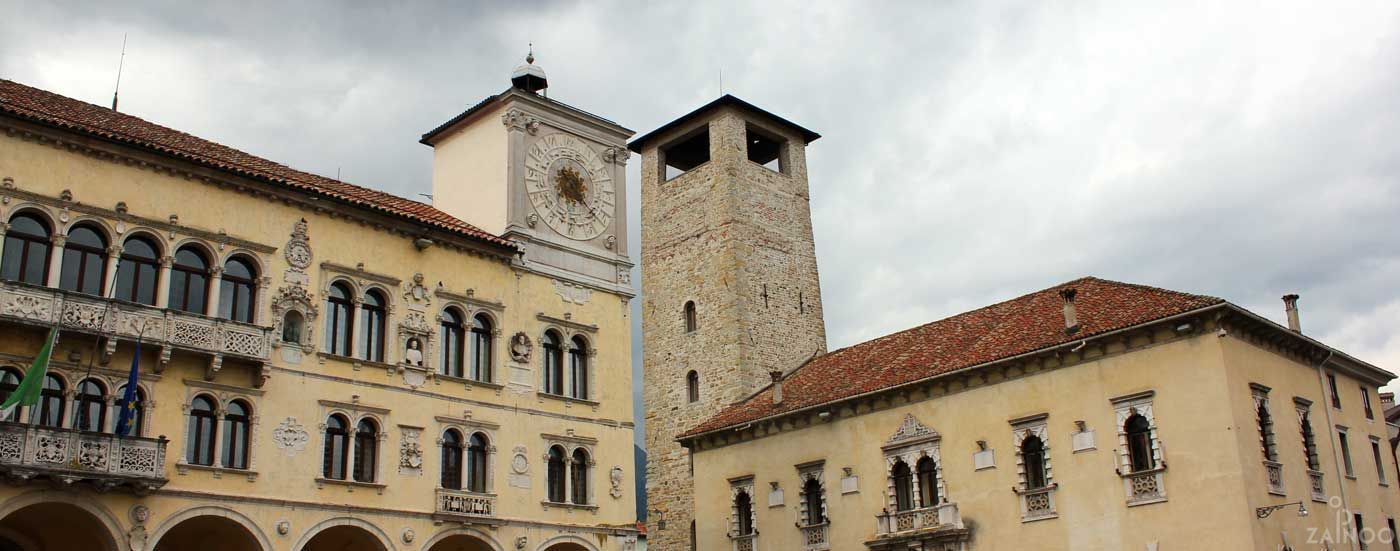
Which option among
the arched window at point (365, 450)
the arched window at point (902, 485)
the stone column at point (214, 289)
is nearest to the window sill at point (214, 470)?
the arched window at point (365, 450)

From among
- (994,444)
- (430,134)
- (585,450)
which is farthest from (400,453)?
(994,444)

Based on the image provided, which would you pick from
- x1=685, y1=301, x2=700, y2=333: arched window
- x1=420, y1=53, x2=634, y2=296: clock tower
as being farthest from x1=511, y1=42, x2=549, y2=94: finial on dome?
x1=685, y1=301, x2=700, y2=333: arched window

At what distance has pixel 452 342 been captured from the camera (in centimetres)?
2494

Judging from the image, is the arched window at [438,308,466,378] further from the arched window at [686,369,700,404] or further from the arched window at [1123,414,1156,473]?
the arched window at [686,369,700,404]

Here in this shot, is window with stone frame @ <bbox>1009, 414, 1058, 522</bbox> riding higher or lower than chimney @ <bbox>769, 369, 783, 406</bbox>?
lower

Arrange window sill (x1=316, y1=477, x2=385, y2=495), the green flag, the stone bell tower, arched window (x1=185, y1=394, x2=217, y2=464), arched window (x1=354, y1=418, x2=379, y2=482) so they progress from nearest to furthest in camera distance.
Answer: the green flag, arched window (x1=185, y1=394, x2=217, y2=464), window sill (x1=316, y1=477, x2=385, y2=495), arched window (x1=354, y1=418, x2=379, y2=482), the stone bell tower

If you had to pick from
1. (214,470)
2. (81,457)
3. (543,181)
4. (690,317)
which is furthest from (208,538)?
(690,317)

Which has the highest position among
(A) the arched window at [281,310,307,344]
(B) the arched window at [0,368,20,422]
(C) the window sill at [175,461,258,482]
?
(A) the arched window at [281,310,307,344]

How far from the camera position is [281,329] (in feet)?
72.2

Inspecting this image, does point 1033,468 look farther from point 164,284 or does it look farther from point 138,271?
point 138,271

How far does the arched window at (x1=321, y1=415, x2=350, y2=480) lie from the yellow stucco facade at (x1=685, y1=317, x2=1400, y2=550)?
1254 cm

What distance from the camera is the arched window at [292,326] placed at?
2217 centimetres

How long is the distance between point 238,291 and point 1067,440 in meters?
17.0

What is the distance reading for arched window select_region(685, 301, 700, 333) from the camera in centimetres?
4403
